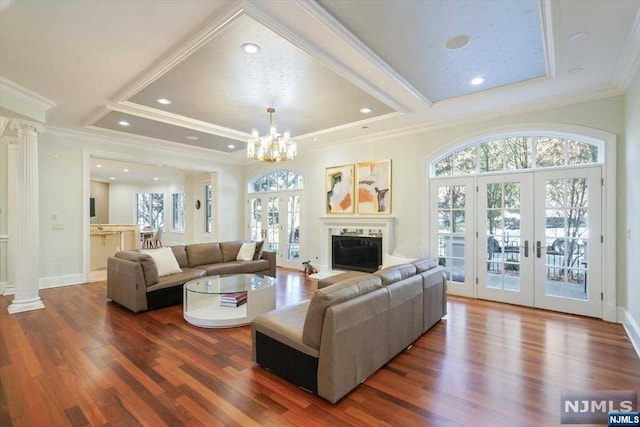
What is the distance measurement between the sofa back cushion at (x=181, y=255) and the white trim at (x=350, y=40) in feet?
13.3

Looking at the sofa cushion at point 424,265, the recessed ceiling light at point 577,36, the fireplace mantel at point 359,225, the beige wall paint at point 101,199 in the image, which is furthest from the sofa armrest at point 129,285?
the beige wall paint at point 101,199

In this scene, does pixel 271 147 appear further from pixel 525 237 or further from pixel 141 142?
pixel 525 237

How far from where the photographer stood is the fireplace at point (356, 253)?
6.11 meters

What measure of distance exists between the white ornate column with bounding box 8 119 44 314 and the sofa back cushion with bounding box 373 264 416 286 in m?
4.91

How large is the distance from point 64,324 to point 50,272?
2594 millimetres

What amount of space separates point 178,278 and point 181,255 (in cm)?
93

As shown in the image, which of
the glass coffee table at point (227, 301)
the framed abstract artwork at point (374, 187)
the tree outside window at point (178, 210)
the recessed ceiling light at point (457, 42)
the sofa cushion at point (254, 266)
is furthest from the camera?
the tree outside window at point (178, 210)

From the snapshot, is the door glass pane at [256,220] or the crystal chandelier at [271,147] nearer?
the crystal chandelier at [271,147]

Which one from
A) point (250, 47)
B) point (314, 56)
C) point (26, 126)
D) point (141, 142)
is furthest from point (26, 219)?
point (314, 56)

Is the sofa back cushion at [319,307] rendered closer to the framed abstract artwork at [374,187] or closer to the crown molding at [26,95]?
the framed abstract artwork at [374,187]

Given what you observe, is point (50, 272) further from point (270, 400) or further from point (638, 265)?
point (638, 265)

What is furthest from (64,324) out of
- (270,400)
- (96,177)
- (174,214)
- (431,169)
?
(96,177)

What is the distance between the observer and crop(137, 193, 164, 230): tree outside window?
12.5 meters

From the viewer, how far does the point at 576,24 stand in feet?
8.23
